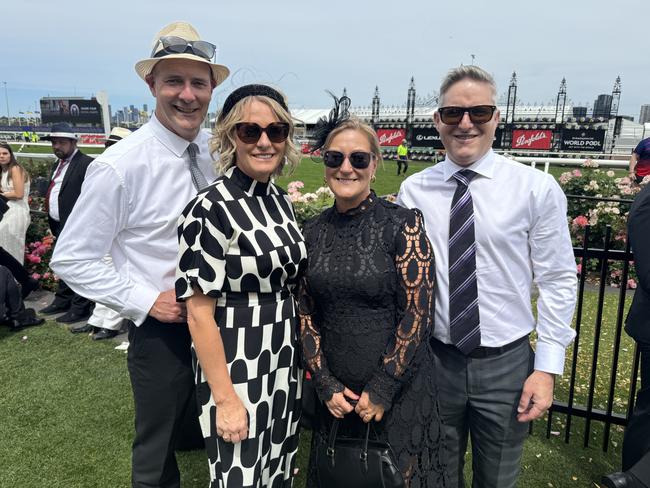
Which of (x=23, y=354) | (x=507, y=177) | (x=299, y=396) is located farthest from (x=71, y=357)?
(x=507, y=177)

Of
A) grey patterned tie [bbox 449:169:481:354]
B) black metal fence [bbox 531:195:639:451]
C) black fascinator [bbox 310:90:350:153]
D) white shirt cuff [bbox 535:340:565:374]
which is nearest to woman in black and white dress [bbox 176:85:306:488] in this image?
black fascinator [bbox 310:90:350:153]

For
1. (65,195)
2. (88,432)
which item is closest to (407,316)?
(88,432)

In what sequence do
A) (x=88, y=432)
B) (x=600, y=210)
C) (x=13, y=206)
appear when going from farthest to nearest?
(x=600, y=210) < (x=13, y=206) < (x=88, y=432)

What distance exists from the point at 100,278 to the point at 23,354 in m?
3.97

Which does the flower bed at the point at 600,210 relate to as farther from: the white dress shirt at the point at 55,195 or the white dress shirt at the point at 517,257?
the white dress shirt at the point at 55,195

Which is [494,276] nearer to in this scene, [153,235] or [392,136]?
[153,235]

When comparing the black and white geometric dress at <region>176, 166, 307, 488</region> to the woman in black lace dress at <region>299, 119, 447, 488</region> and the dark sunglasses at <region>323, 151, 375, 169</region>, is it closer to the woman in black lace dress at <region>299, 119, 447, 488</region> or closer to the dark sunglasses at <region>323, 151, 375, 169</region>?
the woman in black lace dress at <region>299, 119, 447, 488</region>

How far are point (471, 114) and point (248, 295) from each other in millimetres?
1365

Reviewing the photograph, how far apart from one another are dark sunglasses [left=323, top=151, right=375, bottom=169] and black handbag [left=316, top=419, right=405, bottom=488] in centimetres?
121

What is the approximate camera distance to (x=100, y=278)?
2.25 metres

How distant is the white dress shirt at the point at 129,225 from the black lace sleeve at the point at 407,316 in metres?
A: 1.16

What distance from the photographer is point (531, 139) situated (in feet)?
114

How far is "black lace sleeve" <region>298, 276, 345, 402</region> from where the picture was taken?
2082mm

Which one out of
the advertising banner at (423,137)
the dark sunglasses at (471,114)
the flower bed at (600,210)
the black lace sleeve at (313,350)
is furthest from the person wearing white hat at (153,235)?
the advertising banner at (423,137)
